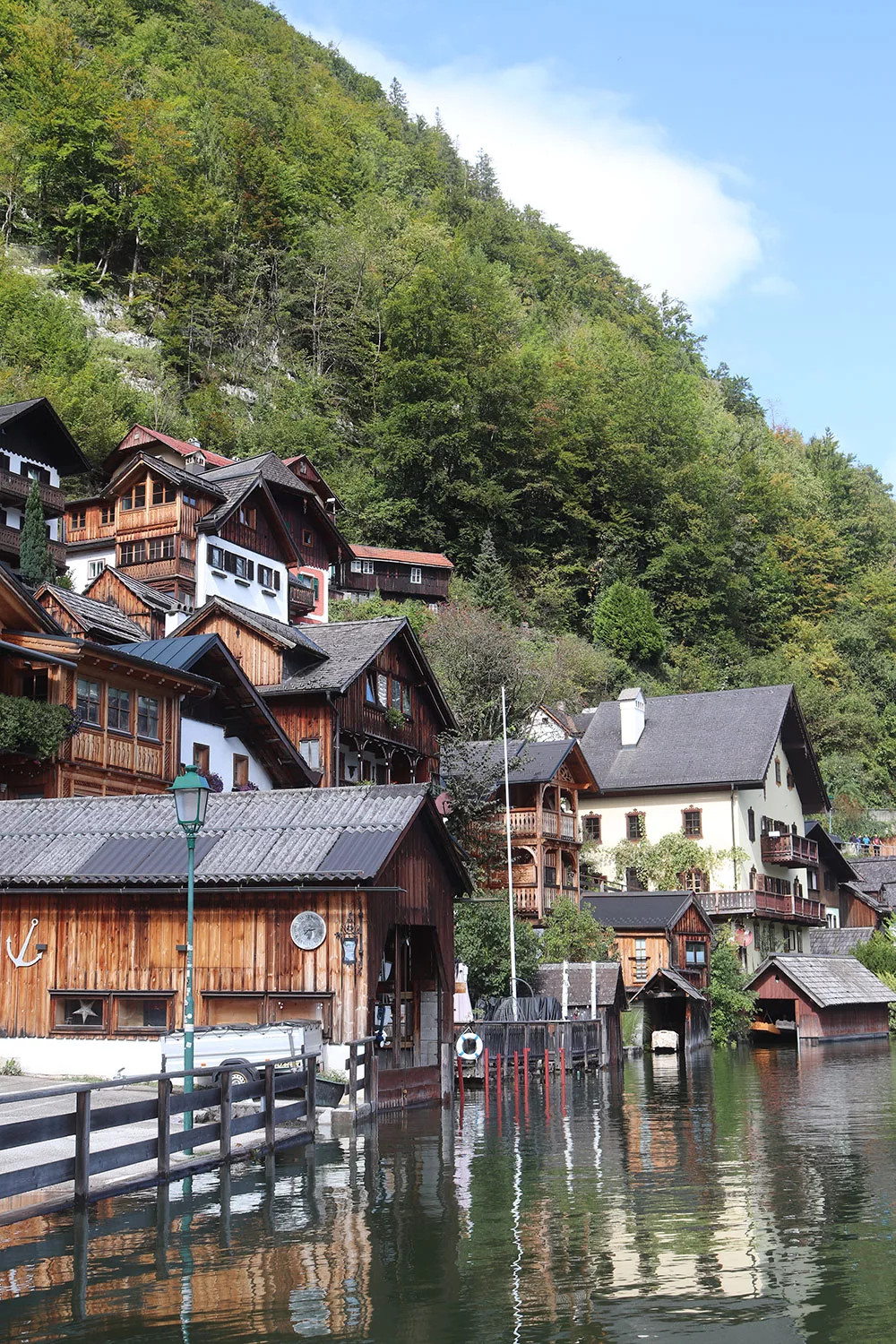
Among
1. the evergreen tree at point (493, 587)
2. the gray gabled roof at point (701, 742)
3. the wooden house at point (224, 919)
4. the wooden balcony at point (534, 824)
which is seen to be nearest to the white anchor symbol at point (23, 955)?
the wooden house at point (224, 919)

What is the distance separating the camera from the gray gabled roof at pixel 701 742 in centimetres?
6350

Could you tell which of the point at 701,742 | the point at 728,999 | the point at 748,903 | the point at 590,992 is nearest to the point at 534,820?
the point at 728,999

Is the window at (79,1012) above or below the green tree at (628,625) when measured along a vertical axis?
below

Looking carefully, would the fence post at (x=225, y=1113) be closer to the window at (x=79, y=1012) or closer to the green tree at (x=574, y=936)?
the window at (x=79, y=1012)

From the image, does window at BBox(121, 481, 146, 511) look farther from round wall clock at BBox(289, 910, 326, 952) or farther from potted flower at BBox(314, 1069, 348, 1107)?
potted flower at BBox(314, 1069, 348, 1107)

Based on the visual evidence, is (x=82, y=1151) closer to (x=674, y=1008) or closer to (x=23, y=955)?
(x=23, y=955)

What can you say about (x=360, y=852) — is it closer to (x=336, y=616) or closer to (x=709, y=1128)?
(x=709, y=1128)

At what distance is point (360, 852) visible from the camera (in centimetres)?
2584

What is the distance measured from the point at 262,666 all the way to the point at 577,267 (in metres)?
122

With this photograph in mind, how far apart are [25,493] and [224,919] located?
3758cm

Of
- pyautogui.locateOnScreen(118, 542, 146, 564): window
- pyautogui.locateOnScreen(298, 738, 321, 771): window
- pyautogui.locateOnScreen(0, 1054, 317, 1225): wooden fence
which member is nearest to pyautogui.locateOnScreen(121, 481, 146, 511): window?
pyautogui.locateOnScreen(118, 542, 146, 564): window

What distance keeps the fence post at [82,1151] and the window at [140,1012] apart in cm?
1150

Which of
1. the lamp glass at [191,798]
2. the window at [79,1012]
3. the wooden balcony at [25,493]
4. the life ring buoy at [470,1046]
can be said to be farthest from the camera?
the wooden balcony at [25,493]

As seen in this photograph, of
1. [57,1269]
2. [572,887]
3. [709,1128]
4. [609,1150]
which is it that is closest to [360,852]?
[609,1150]
